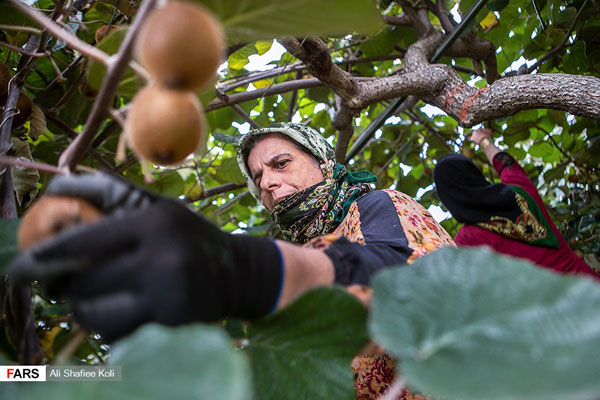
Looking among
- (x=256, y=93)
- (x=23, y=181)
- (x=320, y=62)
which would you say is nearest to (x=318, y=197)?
(x=320, y=62)

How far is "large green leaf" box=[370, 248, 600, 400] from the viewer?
0.29m

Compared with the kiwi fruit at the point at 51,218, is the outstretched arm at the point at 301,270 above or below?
below

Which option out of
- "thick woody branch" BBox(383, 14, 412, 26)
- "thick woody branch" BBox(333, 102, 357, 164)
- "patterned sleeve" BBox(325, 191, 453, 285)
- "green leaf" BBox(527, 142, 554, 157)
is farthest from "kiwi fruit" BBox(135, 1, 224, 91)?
"green leaf" BBox(527, 142, 554, 157)

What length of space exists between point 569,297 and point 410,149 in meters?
2.60

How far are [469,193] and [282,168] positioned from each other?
2.76 feet

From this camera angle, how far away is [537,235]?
187 centimetres

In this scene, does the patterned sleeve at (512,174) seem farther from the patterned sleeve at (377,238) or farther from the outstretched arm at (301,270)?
the outstretched arm at (301,270)

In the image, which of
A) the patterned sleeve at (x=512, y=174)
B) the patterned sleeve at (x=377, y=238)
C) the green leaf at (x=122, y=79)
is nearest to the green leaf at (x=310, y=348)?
the patterned sleeve at (x=377, y=238)

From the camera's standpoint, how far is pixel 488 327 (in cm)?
34

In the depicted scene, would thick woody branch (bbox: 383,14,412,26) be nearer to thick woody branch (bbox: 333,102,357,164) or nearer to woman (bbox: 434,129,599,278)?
thick woody branch (bbox: 333,102,357,164)

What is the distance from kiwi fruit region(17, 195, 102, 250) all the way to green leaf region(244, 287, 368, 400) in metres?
0.21

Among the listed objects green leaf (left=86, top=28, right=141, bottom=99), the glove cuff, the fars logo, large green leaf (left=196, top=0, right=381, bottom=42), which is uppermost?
large green leaf (left=196, top=0, right=381, bottom=42)

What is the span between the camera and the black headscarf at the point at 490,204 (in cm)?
188

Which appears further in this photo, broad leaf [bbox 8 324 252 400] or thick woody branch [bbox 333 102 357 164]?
thick woody branch [bbox 333 102 357 164]
